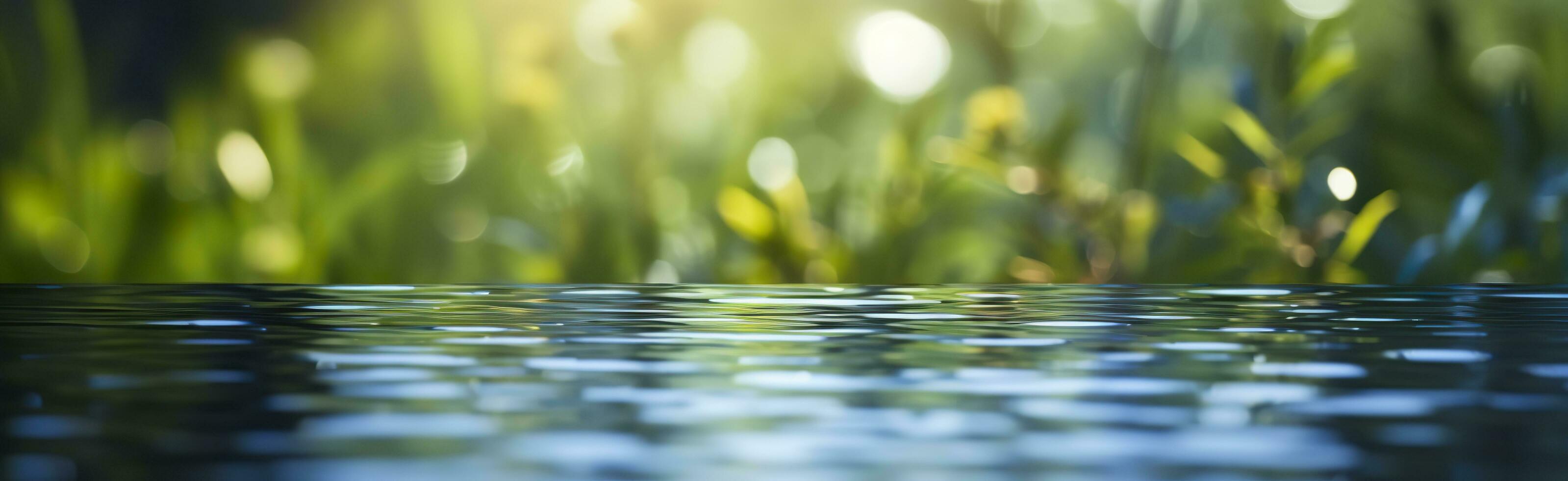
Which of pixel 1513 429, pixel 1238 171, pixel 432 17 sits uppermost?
pixel 432 17

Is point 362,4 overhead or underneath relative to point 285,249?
overhead

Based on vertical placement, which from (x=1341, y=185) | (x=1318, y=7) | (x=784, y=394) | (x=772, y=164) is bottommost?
(x=784, y=394)

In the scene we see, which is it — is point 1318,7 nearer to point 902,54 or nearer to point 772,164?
point 902,54

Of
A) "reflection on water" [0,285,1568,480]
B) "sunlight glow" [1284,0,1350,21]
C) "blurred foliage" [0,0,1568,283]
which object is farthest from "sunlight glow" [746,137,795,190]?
"sunlight glow" [1284,0,1350,21]

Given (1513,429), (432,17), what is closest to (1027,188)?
(432,17)

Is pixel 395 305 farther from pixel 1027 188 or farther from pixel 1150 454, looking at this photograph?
pixel 1150 454

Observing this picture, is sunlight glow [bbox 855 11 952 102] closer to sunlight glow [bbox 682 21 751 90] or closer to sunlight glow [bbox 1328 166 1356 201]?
sunlight glow [bbox 682 21 751 90]

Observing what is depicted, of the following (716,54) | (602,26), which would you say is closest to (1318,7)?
(716,54)
